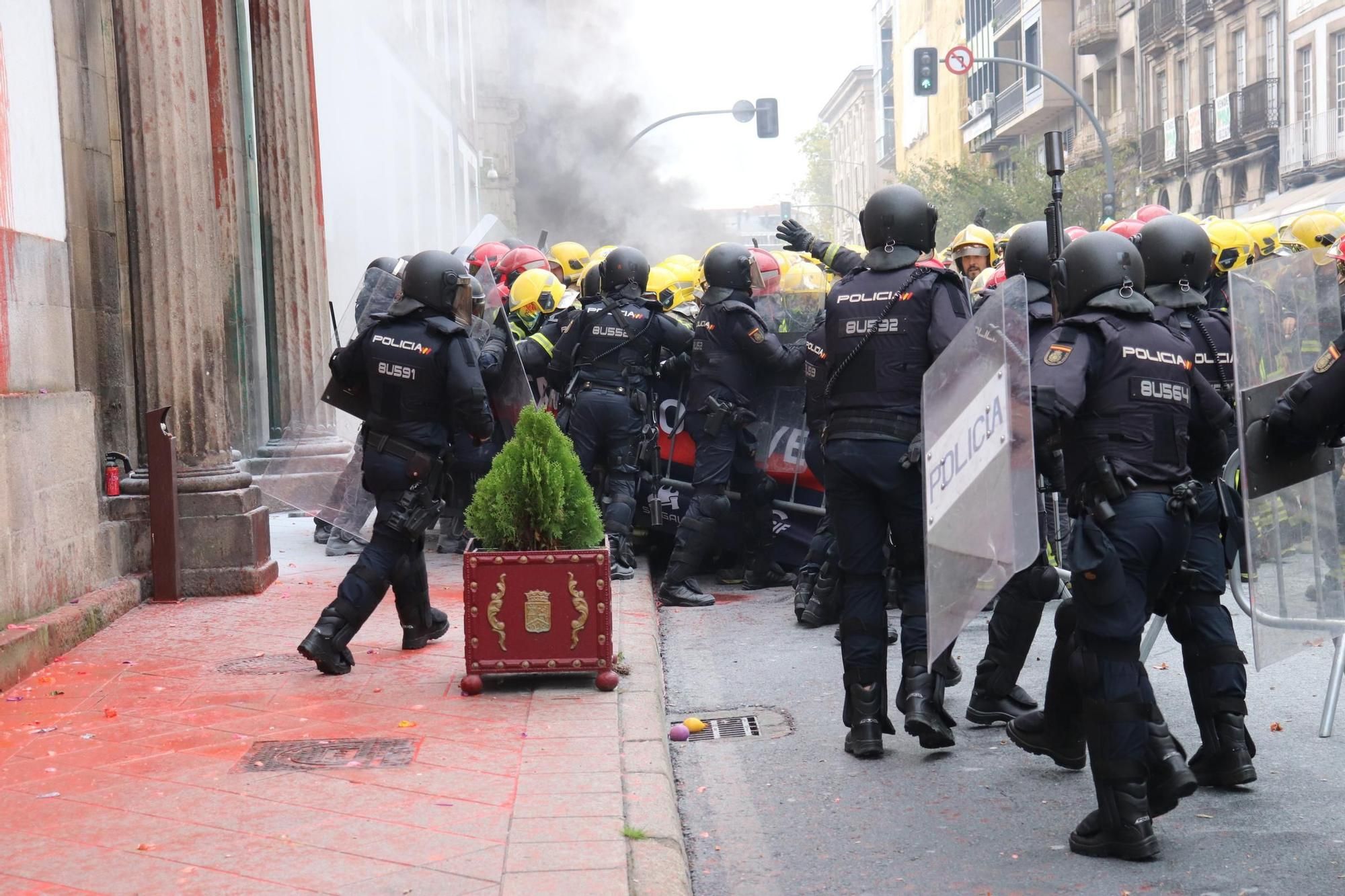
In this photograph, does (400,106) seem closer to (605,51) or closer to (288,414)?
(288,414)

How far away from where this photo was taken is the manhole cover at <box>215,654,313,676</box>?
663cm

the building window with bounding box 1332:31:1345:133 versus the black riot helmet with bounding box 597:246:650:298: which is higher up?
the building window with bounding box 1332:31:1345:133

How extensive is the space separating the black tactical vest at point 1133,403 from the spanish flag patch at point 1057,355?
0.04 m

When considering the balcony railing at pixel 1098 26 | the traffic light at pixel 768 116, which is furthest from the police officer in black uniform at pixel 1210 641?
the balcony railing at pixel 1098 26

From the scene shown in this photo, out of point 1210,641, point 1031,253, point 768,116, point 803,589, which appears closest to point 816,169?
point 768,116

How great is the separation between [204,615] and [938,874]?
4.86 m

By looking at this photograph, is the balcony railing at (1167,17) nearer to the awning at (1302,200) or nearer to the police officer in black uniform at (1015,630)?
the awning at (1302,200)

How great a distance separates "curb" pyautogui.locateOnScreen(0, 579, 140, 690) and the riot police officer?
3.43 m

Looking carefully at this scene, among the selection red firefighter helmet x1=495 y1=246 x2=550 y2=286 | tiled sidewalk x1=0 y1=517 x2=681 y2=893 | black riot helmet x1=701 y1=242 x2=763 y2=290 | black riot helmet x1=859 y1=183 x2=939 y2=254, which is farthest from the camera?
red firefighter helmet x1=495 y1=246 x2=550 y2=286

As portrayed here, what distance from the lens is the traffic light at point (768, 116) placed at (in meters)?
30.9

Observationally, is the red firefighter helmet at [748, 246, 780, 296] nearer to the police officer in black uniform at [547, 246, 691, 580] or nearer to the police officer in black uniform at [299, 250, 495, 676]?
the police officer in black uniform at [547, 246, 691, 580]

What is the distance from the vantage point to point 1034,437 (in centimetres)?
444

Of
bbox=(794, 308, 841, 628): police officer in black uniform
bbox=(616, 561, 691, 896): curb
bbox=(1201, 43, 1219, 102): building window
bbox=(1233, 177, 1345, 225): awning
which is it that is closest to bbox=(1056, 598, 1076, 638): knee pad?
bbox=(616, 561, 691, 896): curb

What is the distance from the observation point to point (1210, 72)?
1571 inches
